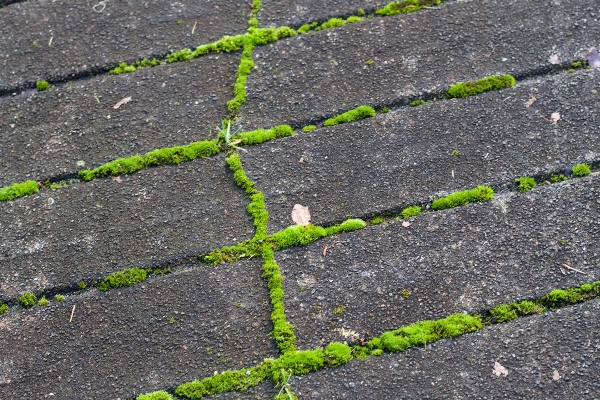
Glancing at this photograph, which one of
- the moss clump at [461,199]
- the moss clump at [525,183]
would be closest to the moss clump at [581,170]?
the moss clump at [525,183]

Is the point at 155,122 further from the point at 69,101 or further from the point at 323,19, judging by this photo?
the point at 323,19

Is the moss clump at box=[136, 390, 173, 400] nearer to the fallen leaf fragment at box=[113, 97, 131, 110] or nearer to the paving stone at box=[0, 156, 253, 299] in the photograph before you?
the paving stone at box=[0, 156, 253, 299]

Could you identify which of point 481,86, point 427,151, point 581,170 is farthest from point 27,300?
point 581,170


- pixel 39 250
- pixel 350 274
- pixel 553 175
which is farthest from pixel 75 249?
pixel 553 175

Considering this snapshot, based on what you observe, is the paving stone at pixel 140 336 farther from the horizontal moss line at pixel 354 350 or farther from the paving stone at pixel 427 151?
the paving stone at pixel 427 151

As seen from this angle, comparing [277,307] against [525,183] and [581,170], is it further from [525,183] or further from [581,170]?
[581,170]
